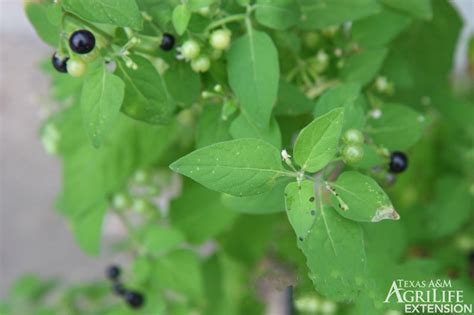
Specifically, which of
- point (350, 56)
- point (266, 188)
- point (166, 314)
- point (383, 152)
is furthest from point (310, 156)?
point (166, 314)

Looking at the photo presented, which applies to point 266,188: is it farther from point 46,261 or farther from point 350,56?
point 46,261

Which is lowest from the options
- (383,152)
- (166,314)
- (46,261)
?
(46,261)

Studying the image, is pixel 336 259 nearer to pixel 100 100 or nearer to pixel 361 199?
pixel 361 199

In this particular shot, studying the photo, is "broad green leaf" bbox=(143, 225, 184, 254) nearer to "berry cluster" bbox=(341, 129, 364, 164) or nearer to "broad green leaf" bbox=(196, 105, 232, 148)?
"broad green leaf" bbox=(196, 105, 232, 148)

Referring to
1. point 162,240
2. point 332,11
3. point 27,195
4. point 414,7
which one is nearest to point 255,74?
point 332,11

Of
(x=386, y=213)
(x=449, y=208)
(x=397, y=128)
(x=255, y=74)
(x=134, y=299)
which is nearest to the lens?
(x=386, y=213)

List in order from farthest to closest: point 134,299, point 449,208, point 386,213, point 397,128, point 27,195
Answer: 1. point 27,195
2. point 449,208
3. point 134,299
4. point 397,128
5. point 386,213

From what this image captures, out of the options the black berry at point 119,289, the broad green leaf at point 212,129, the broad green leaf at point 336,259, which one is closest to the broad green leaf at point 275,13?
the broad green leaf at point 212,129
